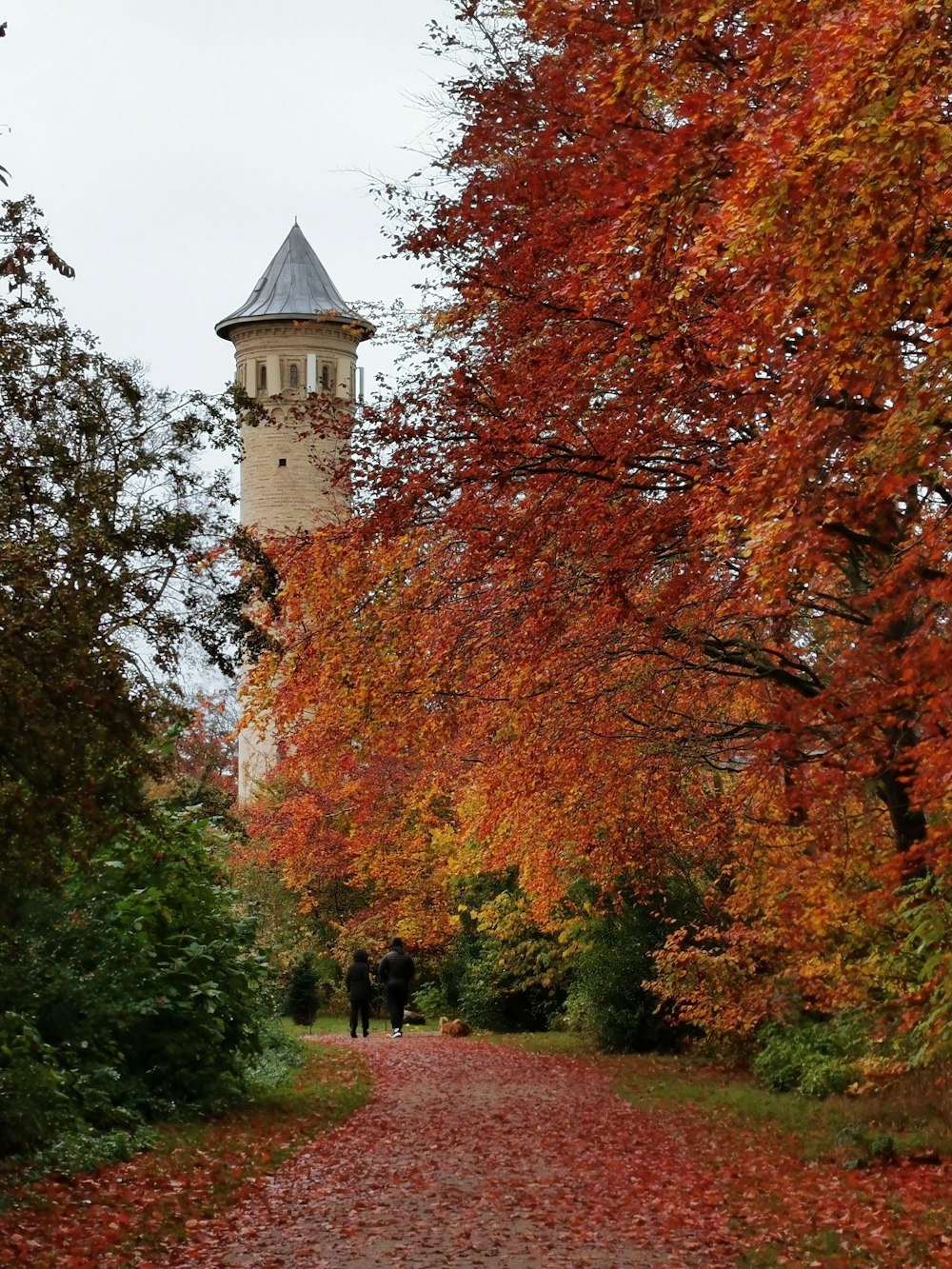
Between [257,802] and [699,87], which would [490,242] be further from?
[257,802]

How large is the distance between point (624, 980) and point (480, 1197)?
12.8 meters

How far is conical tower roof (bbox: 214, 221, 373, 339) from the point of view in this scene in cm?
6912

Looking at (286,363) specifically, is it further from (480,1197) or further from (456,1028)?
(480,1197)

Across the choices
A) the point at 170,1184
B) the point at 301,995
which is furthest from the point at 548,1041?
the point at 170,1184

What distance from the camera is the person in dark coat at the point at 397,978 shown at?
26.8 m

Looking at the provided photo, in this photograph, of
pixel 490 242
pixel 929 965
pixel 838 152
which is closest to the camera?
pixel 838 152

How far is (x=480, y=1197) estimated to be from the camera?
10469 mm

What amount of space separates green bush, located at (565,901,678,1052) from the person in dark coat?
3818 mm

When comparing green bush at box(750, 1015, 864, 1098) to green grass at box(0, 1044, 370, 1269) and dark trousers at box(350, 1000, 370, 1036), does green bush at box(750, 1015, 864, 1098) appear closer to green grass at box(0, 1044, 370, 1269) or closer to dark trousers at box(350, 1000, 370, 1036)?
green grass at box(0, 1044, 370, 1269)

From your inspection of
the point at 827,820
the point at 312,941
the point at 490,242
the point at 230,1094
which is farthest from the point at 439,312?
the point at 312,941

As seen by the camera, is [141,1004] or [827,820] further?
[827,820]

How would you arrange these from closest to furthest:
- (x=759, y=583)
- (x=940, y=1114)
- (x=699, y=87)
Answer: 1. (x=759, y=583)
2. (x=699, y=87)
3. (x=940, y=1114)

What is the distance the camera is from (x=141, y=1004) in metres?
12.9

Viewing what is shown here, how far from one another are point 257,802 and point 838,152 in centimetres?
3786
